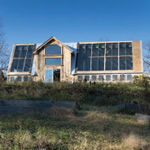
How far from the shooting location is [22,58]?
69.4ft

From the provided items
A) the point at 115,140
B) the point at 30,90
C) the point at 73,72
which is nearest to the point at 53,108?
the point at 115,140

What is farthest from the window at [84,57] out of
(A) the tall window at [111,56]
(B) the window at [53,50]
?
(B) the window at [53,50]

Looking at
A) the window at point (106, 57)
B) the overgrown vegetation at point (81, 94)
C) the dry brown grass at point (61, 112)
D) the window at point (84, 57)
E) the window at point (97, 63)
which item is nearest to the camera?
the dry brown grass at point (61, 112)

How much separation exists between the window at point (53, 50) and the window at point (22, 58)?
2.12 m

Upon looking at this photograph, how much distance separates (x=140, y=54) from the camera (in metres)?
19.8

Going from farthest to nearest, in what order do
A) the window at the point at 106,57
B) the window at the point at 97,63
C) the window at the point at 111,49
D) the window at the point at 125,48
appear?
1. the window at the point at 111,49
2. the window at the point at 125,48
3. the window at the point at 97,63
4. the window at the point at 106,57

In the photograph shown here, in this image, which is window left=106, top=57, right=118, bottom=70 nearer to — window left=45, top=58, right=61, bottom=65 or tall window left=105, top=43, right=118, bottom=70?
tall window left=105, top=43, right=118, bottom=70

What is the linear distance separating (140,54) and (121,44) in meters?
2.31

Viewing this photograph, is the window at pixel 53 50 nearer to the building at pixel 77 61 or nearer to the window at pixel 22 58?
the building at pixel 77 61

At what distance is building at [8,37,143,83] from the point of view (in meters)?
19.5

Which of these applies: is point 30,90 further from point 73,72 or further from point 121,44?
point 121,44

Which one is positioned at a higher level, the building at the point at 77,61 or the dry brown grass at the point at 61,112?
the building at the point at 77,61

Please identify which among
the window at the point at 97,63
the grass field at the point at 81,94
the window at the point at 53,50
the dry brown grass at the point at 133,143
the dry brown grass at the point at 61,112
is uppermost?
the window at the point at 53,50

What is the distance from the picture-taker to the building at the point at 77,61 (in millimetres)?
19484
